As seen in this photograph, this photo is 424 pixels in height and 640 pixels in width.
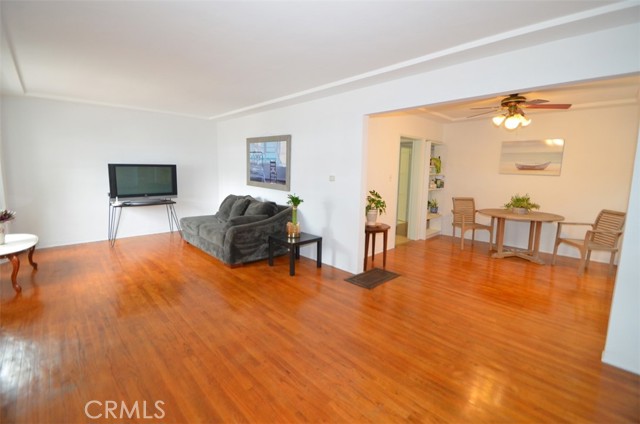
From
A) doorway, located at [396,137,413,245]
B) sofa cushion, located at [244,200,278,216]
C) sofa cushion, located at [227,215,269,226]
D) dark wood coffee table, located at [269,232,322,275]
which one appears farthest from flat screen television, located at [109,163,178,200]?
doorway, located at [396,137,413,245]

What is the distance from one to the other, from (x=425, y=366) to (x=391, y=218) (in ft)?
10.9

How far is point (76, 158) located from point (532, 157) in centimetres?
817

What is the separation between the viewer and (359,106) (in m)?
3.88

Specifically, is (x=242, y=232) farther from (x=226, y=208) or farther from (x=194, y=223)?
(x=226, y=208)

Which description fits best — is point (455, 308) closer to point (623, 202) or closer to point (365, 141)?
point (365, 141)

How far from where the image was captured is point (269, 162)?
546 cm

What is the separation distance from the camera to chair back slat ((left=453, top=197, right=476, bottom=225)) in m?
5.86

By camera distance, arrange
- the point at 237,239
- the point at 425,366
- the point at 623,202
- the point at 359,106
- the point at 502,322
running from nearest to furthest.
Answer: the point at 425,366, the point at 502,322, the point at 359,106, the point at 237,239, the point at 623,202

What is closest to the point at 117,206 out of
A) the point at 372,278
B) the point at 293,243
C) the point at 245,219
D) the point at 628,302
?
the point at 245,219

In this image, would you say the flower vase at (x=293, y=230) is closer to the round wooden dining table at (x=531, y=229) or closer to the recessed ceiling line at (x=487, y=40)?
the recessed ceiling line at (x=487, y=40)

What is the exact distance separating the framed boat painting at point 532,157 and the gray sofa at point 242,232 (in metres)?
4.36

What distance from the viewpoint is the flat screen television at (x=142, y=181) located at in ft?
17.7

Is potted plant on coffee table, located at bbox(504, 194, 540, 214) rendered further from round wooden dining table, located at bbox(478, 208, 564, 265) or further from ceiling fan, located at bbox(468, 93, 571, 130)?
ceiling fan, located at bbox(468, 93, 571, 130)

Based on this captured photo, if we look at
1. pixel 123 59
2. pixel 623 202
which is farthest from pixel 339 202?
pixel 623 202
